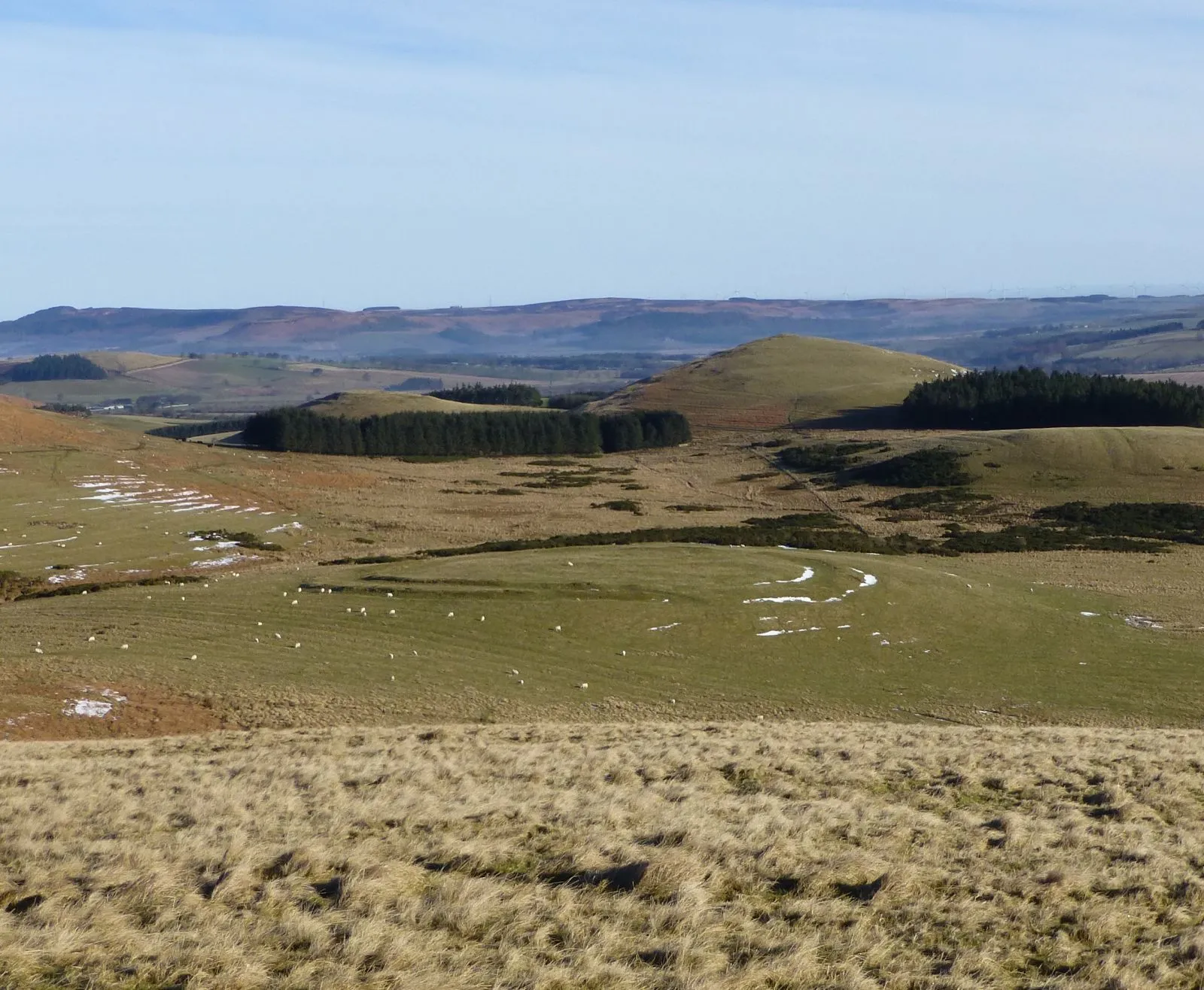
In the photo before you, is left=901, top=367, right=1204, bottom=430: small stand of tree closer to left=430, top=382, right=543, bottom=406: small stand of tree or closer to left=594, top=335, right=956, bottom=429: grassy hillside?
left=594, top=335, right=956, bottom=429: grassy hillside

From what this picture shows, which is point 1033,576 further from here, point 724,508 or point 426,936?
point 426,936

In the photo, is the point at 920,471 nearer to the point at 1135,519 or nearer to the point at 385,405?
the point at 1135,519

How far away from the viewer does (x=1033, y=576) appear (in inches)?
1854

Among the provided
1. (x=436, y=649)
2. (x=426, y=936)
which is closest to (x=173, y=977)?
(x=426, y=936)

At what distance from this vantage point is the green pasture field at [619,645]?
91.6 ft

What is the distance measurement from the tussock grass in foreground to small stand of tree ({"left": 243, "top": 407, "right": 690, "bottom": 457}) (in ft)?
311

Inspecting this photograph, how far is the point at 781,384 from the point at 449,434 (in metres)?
50.1

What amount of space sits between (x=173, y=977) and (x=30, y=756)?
13.1 meters

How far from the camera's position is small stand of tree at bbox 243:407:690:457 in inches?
4407

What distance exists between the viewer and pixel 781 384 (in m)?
147

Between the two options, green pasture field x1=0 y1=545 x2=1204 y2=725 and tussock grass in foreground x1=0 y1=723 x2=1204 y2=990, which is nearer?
tussock grass in foreground x1=0 y1=723 x2=1204 y2=990

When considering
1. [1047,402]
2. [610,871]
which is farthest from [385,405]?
[610,871]

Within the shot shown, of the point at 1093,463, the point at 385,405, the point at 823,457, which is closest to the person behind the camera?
Result: the point at 1093,463

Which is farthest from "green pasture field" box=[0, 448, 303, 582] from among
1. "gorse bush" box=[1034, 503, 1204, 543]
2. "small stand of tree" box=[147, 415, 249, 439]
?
"small stand of tree" box=[147, 415, 249, 439]
